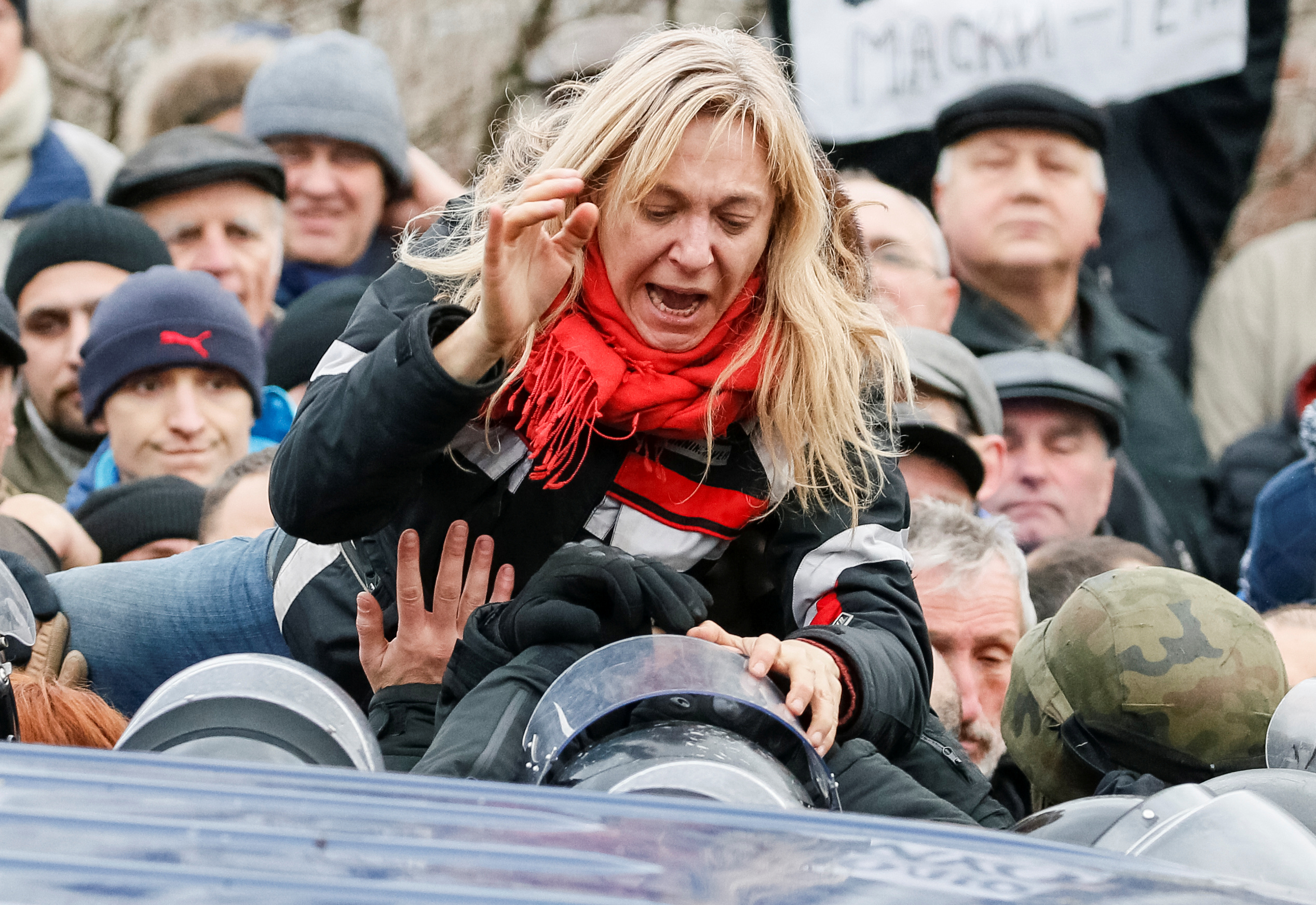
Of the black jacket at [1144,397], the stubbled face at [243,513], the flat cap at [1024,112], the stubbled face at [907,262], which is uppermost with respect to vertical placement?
the flat cap at [1024,112]

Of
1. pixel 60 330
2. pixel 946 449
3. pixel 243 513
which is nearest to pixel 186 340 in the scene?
pixel 60 330

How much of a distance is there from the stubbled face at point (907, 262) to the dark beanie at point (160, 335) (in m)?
1.84

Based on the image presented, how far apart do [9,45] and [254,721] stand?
4649mm

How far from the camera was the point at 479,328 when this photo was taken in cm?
200

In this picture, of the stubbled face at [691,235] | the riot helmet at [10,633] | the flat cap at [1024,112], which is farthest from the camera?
the flat cap at [1024,112]

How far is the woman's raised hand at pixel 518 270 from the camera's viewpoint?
199cm

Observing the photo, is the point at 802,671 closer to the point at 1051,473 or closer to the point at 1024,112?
the point at 1051,473

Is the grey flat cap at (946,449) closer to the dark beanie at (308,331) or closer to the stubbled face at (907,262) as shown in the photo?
the stubbled face at (907,262)

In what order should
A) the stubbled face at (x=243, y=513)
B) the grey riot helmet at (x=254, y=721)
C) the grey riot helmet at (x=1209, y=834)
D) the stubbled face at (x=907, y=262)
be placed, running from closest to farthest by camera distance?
the grey riot helmet at (x=1209, y=834) < the grey riot helmet at (x=254, y=721) < the stubbled face at (x=243, y=513) < the stubbled face at (x=907, y=262)

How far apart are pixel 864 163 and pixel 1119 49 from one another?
107 centimetres

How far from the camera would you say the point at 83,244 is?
15.5 ft

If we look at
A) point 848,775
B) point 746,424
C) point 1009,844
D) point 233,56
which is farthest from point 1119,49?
point 1009,844

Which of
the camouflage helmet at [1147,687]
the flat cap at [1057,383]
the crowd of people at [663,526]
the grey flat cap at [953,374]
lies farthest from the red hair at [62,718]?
the flat cap at [1057,383]

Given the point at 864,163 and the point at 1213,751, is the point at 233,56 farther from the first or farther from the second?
the point at 1213,751
